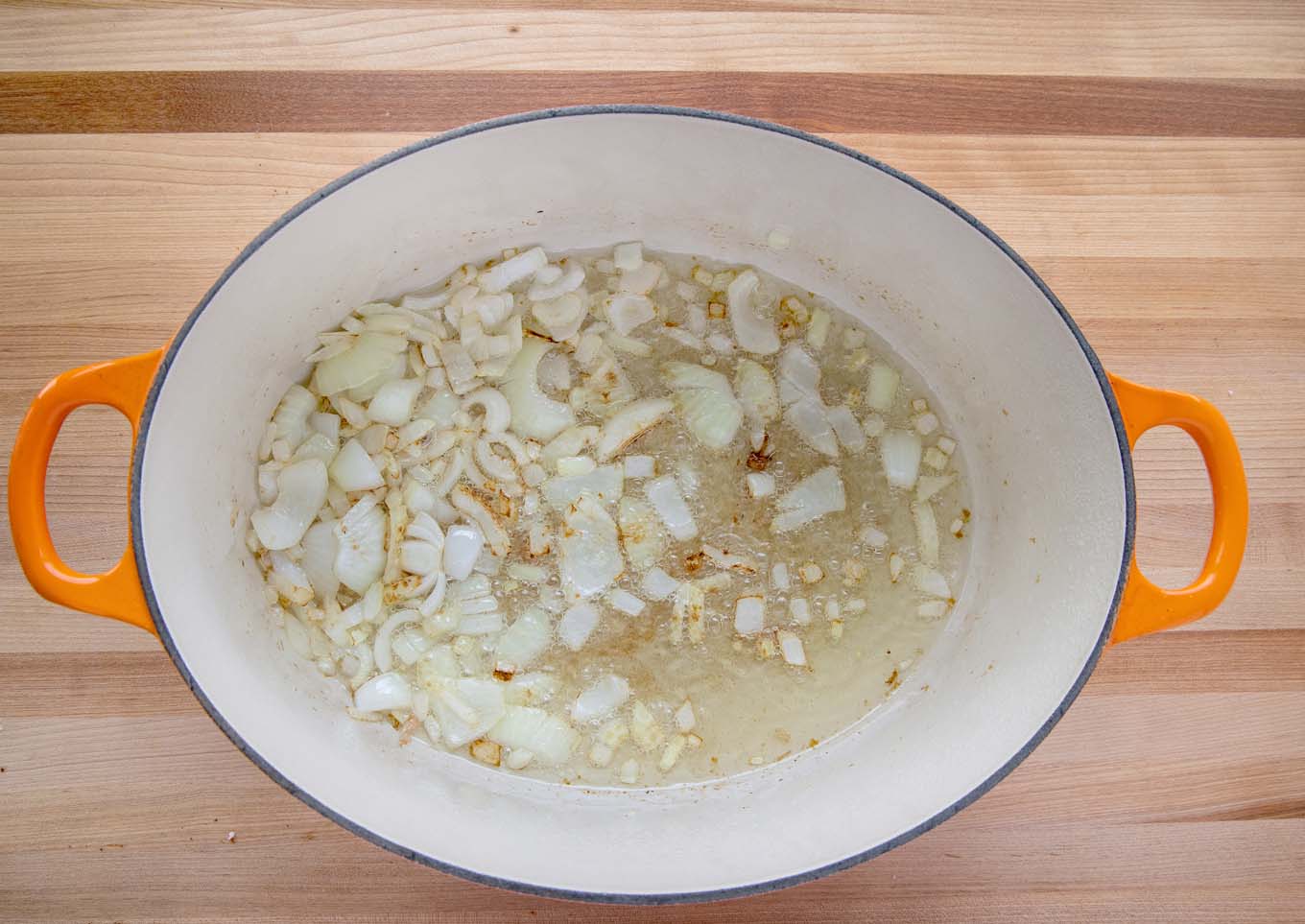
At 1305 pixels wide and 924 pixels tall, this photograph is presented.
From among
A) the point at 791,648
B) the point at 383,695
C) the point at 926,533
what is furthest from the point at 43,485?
the point at 926,533

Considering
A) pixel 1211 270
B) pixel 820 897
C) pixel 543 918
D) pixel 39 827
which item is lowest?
pixel 39 827

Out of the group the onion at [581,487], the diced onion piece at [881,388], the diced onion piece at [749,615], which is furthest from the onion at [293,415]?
the diced onion piece at [881,388]

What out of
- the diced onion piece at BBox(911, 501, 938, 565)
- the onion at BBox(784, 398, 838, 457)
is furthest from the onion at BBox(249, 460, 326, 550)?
the diced onion piece at BBox(911, 501, 938, 565)

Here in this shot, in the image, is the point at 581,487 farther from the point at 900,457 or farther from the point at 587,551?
the point at 900,457

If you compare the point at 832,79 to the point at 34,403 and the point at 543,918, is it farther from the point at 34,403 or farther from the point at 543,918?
the point at 543,918

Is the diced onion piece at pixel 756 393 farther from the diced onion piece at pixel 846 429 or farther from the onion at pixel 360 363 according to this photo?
the onion at pixel 360 363

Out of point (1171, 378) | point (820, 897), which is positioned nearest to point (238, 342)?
point (820, 897)
